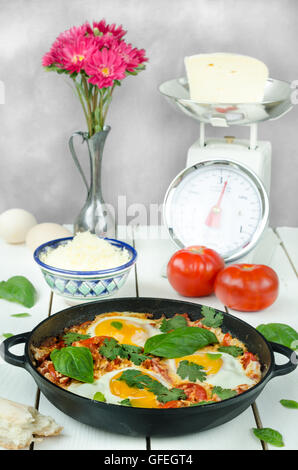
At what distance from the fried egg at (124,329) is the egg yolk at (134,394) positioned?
0.53 ft

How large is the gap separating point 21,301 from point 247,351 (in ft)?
1.92

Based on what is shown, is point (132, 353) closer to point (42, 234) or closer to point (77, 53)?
point (42, 234)

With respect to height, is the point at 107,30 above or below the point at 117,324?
above

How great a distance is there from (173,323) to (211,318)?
8 centimetres

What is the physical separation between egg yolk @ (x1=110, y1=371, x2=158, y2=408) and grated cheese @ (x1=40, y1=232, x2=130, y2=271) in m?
0.43

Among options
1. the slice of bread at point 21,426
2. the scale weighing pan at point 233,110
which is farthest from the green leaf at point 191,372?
the scale weighing pan at point 233,110

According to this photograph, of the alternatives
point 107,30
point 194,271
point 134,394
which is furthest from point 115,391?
point 107,30

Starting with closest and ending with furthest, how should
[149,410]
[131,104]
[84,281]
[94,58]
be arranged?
[149,410] → [84,281] → [94,58] → [131,104]

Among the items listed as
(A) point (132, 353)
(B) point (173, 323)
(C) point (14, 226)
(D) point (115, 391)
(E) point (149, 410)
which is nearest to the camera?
(E) point (149, 410)

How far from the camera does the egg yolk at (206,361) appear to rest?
1104 mm

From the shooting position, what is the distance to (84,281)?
141 centimetres

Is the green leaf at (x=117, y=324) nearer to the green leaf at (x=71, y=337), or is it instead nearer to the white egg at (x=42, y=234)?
the green leaf at (x=71, y=337)

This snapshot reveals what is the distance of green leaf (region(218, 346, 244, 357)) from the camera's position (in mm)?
1157

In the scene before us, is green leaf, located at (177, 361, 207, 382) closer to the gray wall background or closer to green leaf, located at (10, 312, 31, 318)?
green leaf, located at (10, 312, 31, 318)
